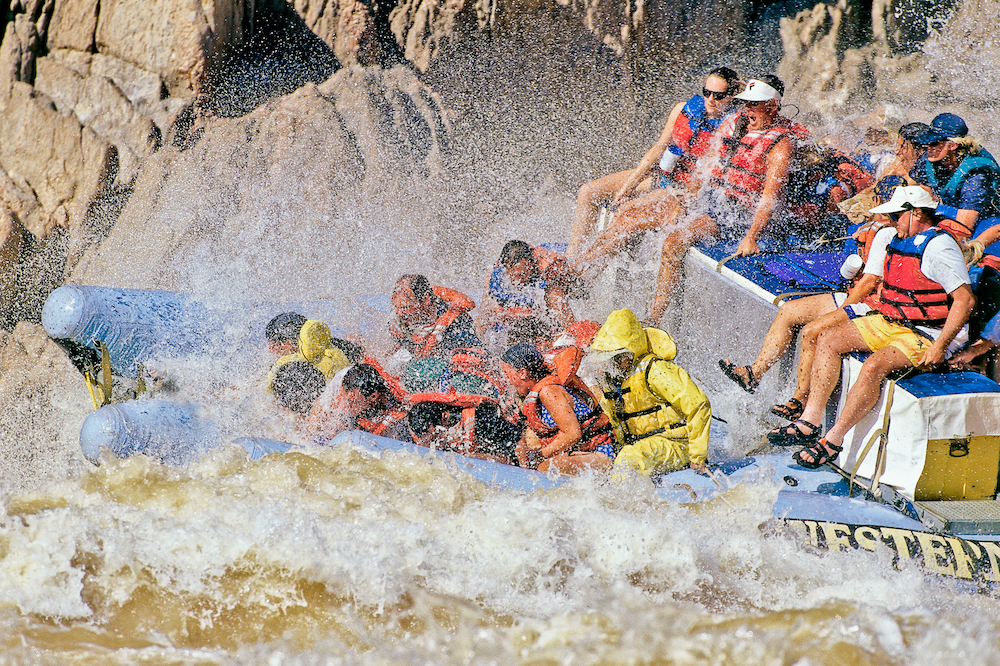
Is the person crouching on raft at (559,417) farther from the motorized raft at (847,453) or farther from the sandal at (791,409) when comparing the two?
the sandal at (791,409)

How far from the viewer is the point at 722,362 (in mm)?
4004

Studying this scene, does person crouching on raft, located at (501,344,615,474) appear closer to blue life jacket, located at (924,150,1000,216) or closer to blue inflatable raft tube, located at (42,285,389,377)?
blue inflatable raft tube, located at (42,285,389,377)

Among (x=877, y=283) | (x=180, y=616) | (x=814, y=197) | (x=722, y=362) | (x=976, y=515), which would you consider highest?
(x=814, y=197)

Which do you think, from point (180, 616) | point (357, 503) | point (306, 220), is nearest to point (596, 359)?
point (357, 503)

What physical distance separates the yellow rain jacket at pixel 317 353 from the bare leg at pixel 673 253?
196 cm

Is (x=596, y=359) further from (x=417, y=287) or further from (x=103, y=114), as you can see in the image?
(x=103, y=114)

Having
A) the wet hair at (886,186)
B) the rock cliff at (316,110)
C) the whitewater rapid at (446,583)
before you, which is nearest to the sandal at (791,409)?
the whitewater rapid at (446,583)

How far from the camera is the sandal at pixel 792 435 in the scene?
350 centimetres

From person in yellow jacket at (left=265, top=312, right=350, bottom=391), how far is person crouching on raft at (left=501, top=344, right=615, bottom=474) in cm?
112

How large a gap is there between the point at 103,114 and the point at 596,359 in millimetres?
6781

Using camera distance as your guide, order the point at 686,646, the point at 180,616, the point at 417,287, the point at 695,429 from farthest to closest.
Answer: the point at 417,287 < the point at 695,429 < the point at 180,616 < the point at 686,646

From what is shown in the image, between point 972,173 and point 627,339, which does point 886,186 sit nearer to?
point 972,173

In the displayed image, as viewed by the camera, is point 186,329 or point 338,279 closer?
point 186,329

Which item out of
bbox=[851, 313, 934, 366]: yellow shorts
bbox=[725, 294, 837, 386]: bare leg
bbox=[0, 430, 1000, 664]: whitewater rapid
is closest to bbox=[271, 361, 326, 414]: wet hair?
bbox=[0, 430, 1000, 664]: whitewater rapid
